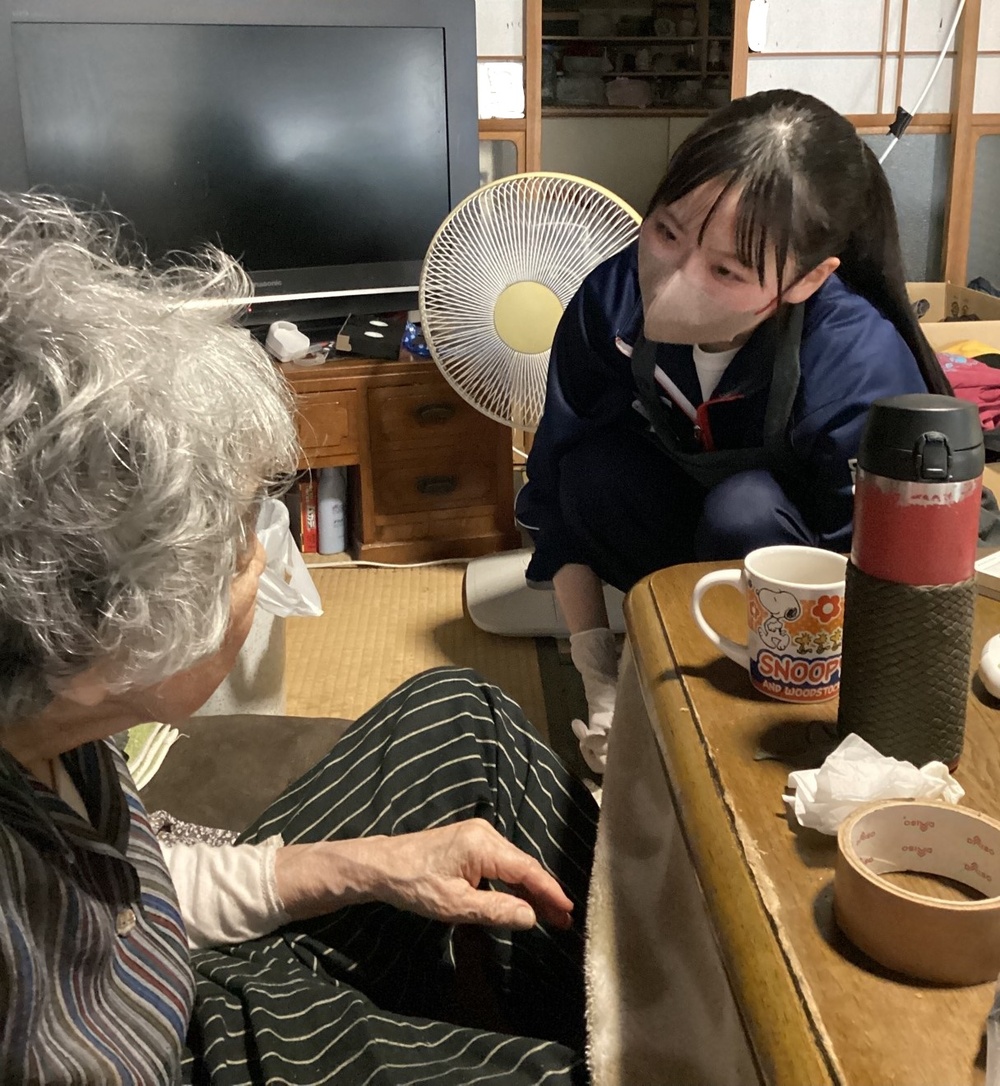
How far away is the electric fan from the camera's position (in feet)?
7.06

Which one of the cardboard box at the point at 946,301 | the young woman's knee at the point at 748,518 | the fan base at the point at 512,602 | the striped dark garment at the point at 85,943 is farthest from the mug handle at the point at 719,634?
the cardboard box at the point at 946,301

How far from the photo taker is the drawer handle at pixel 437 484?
260cm

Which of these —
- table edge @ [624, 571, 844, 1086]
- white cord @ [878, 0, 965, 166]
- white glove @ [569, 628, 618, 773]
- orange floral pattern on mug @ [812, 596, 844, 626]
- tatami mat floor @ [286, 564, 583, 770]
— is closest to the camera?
table edge @ [624, 571, 844, 1086]

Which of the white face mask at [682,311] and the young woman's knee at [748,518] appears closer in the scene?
the white face mask at [682,311]

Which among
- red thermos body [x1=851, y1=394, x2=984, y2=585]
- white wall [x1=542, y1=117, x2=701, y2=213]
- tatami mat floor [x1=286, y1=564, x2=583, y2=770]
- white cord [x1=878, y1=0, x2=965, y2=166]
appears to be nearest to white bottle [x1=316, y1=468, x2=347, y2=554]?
tatami mat floor [x1=286, y1=564, x2=583, y2=770]

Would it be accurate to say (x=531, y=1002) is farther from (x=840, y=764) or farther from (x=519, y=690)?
(x=519, y=690)

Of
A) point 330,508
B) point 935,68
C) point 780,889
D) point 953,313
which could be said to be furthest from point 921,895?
point 935,68

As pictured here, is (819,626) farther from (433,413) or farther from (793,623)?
(433,413)

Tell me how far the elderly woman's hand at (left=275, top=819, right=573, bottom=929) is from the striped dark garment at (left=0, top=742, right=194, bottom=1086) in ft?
0.46

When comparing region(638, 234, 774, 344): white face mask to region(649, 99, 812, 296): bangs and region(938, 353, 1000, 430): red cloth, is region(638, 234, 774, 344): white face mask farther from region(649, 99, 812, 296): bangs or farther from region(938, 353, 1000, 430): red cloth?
region(938, 353, 1000, 430): red cloth

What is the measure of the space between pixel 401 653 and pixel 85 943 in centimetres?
145

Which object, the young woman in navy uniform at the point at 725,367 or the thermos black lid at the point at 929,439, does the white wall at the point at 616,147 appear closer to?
the young woman in navy uniform at the point at 725,367

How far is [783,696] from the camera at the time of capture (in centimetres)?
78

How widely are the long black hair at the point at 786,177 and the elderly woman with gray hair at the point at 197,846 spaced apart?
0.64 m
